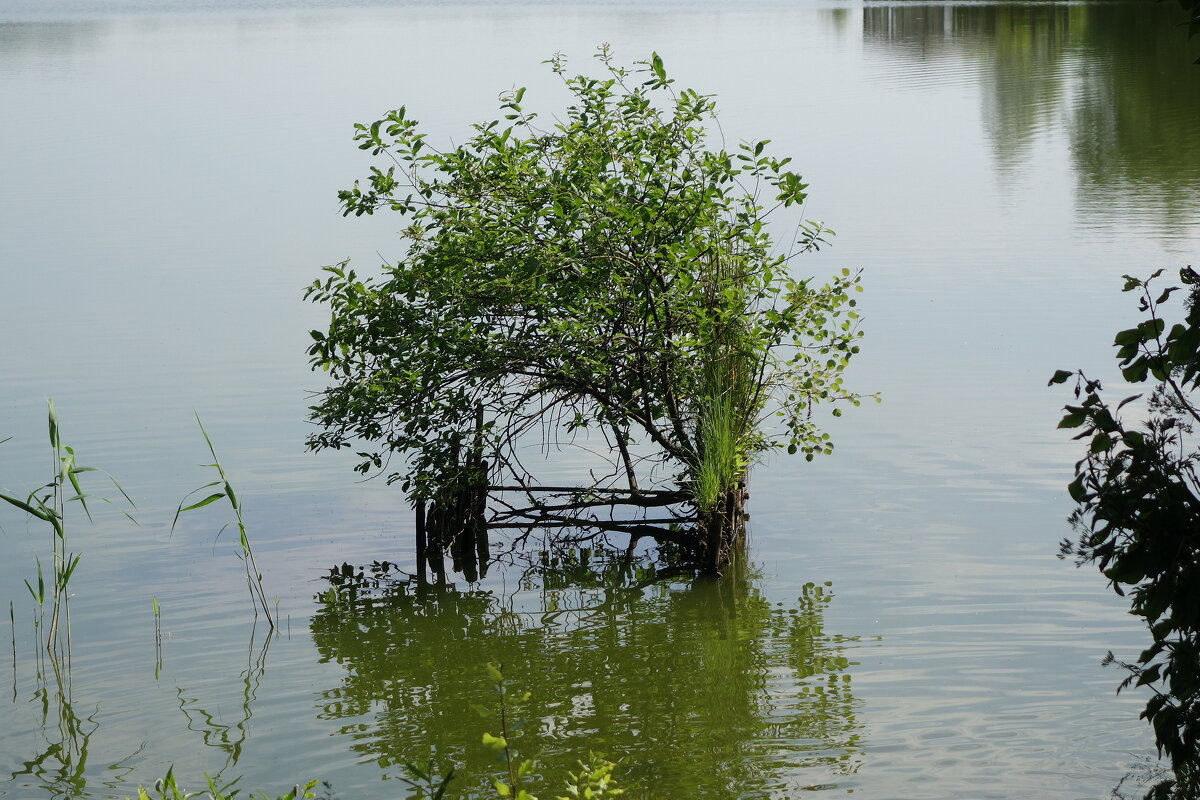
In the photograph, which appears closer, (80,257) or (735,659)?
(735,659)

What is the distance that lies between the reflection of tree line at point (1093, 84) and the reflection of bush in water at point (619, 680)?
534 inches

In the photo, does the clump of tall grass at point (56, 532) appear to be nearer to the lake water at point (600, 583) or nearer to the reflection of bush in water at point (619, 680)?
the lake water at point (600, 583)

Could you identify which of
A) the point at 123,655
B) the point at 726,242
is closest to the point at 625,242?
the point at 726,242

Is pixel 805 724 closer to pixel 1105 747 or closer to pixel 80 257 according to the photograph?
pixel 1105 747

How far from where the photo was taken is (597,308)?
910 cm

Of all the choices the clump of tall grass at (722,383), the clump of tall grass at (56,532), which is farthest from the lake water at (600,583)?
the clump of tall grass at (722,383)

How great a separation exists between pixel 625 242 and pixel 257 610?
3.33 meters

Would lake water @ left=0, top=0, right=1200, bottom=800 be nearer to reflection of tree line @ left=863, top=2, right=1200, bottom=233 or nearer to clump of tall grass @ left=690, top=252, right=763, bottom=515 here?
reflection of tree line @ left=863, top=2, right=1200, bottom=233

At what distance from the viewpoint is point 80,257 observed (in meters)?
19.4

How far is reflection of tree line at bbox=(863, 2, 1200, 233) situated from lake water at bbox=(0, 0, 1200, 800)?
263 millimetres

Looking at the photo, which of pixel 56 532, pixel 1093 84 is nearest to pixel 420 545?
pixel 56 532

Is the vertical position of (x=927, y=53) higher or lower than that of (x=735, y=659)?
higher

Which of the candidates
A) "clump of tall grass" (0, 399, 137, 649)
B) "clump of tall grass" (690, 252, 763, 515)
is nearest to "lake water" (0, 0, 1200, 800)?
"clump of tall grass" (0, 399, 137, 649)

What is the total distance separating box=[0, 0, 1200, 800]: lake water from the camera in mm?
7000
